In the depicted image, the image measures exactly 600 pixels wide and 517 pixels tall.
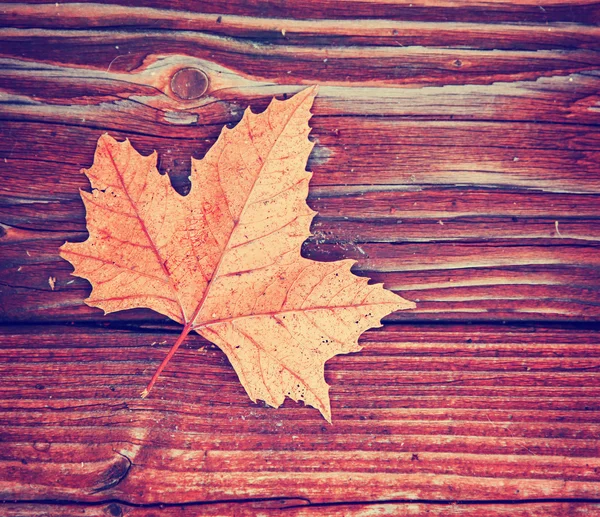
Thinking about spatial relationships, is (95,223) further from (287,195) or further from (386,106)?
(386,106)

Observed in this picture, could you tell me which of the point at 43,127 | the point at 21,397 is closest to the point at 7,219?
the point at 43,127

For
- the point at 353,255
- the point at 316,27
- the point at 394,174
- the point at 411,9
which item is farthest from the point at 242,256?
the point at 411,9

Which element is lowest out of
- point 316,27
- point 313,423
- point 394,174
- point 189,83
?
point 313,423

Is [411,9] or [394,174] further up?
[411,9]

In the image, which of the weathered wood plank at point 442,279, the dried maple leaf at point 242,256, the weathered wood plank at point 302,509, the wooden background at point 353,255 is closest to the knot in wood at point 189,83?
the wooden background at point 353,255

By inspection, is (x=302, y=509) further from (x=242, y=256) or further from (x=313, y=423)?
(x=242, y=256)

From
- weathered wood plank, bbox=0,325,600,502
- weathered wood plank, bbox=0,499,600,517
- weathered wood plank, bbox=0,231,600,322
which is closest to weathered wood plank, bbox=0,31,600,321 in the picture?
weathered wood plank, bbox=0,231,600,322

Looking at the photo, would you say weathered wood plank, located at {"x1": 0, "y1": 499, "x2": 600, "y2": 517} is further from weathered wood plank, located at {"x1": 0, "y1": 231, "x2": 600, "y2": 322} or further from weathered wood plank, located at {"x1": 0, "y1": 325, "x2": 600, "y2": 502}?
weathered wood plank, located at {"x1": 0, "y1": 231, "x2": 600, "y2": 322}
